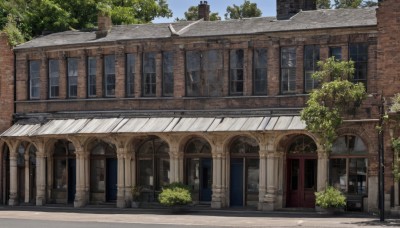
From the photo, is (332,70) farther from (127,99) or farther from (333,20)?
(127,99)

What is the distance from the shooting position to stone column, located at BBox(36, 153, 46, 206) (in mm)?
41594

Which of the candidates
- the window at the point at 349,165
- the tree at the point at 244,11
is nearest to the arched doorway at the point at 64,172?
the window at the point at 349,165

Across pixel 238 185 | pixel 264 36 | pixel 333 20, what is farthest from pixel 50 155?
pixel 333 20

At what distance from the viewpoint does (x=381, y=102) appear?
32406 millimetres

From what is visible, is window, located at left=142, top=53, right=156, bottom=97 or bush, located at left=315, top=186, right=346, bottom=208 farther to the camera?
window, located at left=142, top=53, right=156, bottom=97

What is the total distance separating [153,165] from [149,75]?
427cm

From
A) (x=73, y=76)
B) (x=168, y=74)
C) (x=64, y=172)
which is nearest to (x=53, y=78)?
(x=73, y=76)

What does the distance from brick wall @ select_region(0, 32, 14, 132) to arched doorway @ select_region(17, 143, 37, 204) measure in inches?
63.7

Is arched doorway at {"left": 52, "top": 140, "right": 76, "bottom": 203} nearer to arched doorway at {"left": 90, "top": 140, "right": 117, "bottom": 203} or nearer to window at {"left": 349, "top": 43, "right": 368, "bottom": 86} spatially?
arched doorway at {"left": 90, "top": 140, "right": 117, "bottom": 203}

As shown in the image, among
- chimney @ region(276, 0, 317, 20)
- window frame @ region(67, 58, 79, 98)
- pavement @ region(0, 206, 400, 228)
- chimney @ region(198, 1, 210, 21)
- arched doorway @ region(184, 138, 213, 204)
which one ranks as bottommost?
pavement @ region(0, 206, 400, 228)

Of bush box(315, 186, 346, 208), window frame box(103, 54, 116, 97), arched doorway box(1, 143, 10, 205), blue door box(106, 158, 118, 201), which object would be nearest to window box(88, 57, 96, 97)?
window frame box(103, 54, 116, 97)

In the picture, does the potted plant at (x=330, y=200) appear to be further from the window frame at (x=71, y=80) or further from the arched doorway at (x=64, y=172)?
the window frame at (x=71, y=80)

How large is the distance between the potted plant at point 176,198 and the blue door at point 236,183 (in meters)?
2.51

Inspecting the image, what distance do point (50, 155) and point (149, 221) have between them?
11.3 meters
